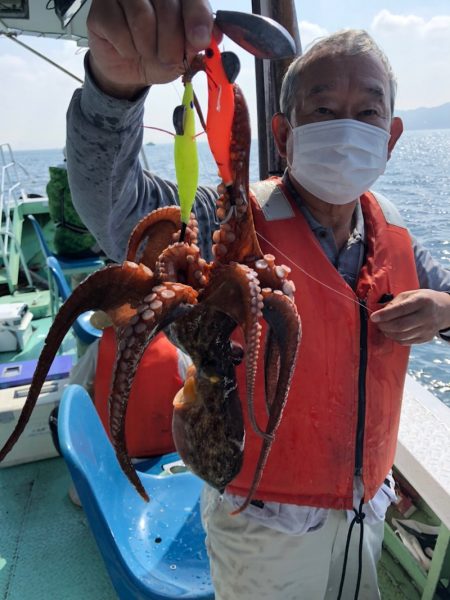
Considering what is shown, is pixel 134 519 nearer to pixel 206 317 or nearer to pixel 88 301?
pixel 206 317

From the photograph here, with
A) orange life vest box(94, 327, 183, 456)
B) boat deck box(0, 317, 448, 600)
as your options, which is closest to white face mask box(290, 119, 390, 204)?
orange life vest box(94, 327, 183, 456)

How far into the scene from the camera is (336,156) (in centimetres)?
204

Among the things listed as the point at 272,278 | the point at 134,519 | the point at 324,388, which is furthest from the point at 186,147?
the point at 134,519

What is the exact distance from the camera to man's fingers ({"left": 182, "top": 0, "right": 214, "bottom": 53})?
1075mm

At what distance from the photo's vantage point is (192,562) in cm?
281

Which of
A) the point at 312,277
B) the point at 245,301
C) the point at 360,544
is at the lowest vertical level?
the point at 360,544

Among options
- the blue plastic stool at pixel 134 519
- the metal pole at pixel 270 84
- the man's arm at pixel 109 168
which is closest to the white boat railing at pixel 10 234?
the metal pole at pixel 270 84

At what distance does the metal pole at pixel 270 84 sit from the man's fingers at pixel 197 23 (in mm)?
2422

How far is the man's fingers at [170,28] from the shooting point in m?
1.12

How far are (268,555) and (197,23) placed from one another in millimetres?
2006

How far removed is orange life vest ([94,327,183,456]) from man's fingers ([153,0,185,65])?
2.76m

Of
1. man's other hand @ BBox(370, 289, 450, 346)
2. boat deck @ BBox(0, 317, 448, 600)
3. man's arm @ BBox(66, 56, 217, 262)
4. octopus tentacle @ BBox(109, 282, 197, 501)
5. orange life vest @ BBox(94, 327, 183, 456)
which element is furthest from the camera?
orange life vest @ BBox(94, 327, 183, 456)

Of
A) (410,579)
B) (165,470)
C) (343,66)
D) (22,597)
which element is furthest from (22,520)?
(343,66)

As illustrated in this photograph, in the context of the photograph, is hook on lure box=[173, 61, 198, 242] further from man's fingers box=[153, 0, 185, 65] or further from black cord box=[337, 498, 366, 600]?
black cord box=[337, 498, 366, 600]
